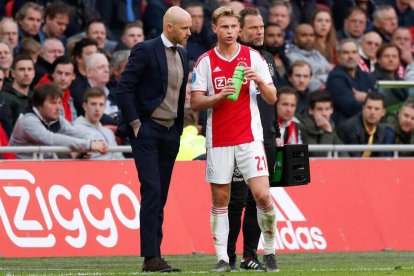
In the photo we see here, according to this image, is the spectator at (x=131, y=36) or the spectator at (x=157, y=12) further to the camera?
the spectator at (x=157, y=12)

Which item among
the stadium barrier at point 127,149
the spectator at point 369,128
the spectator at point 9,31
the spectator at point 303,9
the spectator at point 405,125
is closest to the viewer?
the stadium barrier at point 127,149

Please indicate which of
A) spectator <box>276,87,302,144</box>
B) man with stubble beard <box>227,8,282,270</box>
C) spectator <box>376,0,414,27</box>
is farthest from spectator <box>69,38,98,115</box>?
spectator <box>376,0,414,27</box>

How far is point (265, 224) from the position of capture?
39.3ft

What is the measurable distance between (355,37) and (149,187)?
11824mm

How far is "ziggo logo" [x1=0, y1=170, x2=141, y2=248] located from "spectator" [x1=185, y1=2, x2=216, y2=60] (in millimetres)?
5723

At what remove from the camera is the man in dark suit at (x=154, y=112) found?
11.9 m

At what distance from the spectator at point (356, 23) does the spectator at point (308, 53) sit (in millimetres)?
1565

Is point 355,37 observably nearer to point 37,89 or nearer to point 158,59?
point 37,89

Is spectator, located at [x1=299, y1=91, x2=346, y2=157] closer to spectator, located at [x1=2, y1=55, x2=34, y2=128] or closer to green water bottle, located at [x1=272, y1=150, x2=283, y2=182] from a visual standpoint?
spectator, located at [x1=2, y1=55, x2=34, y2=128]

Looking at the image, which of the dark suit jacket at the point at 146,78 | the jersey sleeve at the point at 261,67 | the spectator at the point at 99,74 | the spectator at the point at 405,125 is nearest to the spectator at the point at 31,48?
the spectator at the point at 99,74

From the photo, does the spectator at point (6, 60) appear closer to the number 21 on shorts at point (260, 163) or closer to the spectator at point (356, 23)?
the number 21 on shorts at point (260, 163)

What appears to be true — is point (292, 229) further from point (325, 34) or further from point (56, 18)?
point (325, 34)

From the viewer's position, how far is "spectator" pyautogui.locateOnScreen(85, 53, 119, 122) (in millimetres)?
18016

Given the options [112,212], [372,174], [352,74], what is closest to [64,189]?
[112,212]
